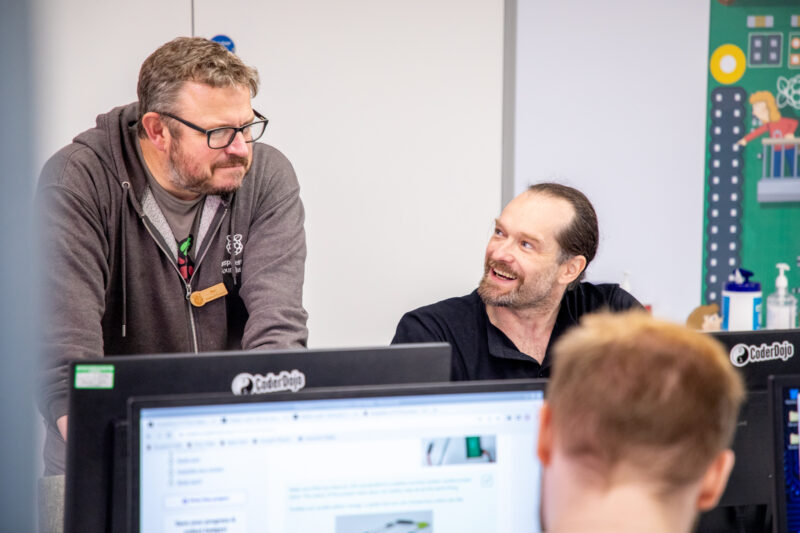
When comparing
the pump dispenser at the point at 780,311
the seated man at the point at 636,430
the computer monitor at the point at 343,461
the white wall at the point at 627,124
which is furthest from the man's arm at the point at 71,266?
the pump dispenser at the point at 780,311

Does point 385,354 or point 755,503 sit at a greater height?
point 385,354

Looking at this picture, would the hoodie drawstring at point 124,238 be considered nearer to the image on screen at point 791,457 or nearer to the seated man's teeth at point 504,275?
the seated man's teeth at point 504,275

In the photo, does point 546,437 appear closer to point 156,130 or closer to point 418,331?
point 418,331

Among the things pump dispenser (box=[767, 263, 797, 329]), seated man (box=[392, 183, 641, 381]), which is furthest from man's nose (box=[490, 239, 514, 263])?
pump dispenser (box=[767, 263, 797, 329])

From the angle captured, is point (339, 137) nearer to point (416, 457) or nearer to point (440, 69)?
point (440, 69)

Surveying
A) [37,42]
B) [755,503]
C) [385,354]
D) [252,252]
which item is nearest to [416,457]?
[385,354]

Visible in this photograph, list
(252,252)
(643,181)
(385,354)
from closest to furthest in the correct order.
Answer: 1. (385,354)
2. (252,252)
3. (643,181)

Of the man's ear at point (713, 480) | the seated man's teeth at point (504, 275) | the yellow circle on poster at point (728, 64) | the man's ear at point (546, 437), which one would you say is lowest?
the man's ear at point (713, 480)

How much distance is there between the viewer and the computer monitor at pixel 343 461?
3.36 ft

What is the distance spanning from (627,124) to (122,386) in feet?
7.88

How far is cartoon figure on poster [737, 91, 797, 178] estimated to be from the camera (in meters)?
3.14

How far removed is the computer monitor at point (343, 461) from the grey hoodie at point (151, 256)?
2.74 feet

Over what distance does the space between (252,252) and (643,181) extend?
1.64 m

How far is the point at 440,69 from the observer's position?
2.97 m
